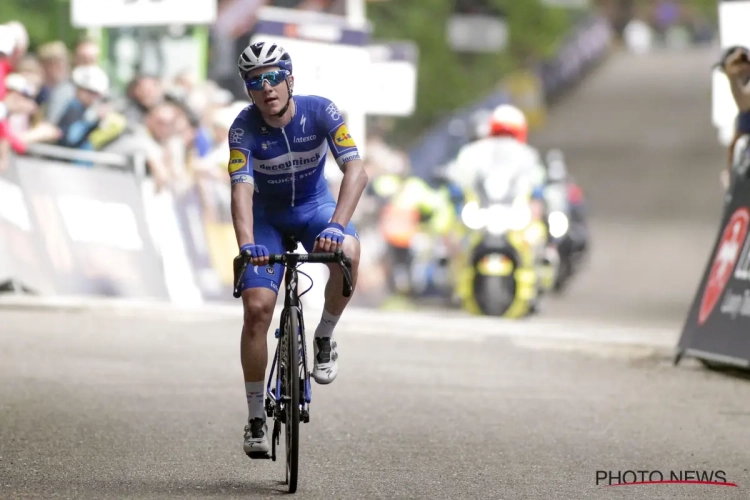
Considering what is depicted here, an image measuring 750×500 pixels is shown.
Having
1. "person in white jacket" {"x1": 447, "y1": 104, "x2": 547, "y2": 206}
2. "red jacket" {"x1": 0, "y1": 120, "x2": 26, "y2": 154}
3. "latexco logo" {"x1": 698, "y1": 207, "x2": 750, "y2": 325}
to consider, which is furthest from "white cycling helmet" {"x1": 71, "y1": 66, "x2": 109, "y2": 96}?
"latexco logo" {"x1": 698, "y1": 207, "x2": 750, "y2": 325}

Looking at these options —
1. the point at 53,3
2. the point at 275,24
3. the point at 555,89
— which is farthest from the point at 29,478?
the point at 555,89

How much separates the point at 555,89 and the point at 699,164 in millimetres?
14219

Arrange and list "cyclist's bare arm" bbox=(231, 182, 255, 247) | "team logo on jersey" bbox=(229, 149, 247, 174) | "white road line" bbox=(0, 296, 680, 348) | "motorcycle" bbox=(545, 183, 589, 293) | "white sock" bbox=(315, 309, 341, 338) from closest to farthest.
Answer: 1. "cyclist's bare arm" bbox=(231, 182, 255, 247)
2. "team logo on jersey" bbox=(229, 149, 247, 174)
3. "white sock" bbox=(315, 309, 341, 338)
4. "white road line" bbox=(0, 296, 680, 348)
5. "motorcycle" bbox=(545, 183, 589, 293)

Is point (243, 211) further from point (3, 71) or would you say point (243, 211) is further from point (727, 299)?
point (3, 71)

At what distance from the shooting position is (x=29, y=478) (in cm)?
825

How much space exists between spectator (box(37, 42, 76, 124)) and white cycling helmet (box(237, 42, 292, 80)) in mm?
9382

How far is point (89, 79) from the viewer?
58.7 feet

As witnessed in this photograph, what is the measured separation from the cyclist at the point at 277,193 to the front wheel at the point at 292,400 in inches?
9.8

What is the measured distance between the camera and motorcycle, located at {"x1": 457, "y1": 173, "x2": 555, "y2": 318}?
1905 centimetres

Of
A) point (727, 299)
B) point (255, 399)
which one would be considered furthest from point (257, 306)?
point (727, 299)

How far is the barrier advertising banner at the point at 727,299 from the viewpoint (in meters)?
13.1

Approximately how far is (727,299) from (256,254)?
19.9 feet

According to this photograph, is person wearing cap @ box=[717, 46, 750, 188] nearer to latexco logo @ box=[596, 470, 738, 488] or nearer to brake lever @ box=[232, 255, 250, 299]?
latexco logo @ box=[596, 470, 738, 488]

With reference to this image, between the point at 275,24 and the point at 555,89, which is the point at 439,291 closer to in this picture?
the point at 275,24
